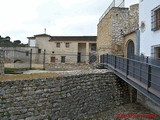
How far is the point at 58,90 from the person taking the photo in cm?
1077

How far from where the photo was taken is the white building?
44.6 ft

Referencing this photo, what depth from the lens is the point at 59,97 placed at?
10781mm

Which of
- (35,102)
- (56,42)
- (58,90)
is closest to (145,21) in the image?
(58,90)

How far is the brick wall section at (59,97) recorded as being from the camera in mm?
9055

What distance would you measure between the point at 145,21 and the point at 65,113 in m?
7.92

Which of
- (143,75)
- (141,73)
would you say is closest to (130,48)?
(141,73)

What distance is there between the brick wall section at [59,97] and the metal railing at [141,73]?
1.56 meters

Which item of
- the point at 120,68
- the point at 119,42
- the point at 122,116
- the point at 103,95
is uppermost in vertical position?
the point at 119,42

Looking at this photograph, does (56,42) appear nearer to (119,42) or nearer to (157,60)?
(119,42)

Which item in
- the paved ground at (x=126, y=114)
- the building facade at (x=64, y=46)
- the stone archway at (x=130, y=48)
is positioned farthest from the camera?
the building facade at (x=64, y=46)

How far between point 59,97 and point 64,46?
99.4 ft

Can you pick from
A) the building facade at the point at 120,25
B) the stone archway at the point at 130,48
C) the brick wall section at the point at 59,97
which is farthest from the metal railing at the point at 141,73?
the building facade at the point at 120,25

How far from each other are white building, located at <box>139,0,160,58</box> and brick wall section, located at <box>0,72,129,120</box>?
108 inches

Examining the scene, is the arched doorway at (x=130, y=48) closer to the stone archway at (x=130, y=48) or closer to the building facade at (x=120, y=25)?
the stone archway at (x=130, y=48)
